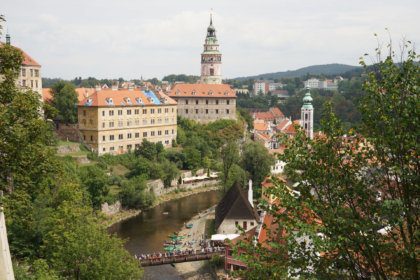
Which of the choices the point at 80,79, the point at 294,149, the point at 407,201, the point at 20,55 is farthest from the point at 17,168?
the point at 80,79

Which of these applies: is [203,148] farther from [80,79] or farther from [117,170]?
[80,79]

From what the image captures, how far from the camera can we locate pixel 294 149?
8.16 metres

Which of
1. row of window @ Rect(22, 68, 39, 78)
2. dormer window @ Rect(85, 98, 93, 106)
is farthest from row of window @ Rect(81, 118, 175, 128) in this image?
row of window @ Rect(22, 68, 39, 78)

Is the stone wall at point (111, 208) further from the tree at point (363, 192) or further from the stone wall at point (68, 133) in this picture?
the tree at point (363, 192)

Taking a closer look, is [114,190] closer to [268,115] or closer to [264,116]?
[264,116]

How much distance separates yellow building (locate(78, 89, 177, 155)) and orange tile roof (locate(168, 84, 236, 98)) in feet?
30.4

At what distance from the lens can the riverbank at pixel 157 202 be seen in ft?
116

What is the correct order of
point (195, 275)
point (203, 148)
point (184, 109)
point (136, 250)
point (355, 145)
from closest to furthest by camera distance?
point (355, 145) → point (195, 275) → point (136, 250) → point (203, 148) → point (184, 109)

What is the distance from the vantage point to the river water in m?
26.5

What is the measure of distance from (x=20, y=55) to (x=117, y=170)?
34.1 meters

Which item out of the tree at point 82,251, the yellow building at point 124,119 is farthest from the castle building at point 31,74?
the tree at point 82,251

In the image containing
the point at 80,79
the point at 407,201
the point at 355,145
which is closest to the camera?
the point at 407,201

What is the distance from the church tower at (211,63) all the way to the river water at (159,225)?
3115 centimetres

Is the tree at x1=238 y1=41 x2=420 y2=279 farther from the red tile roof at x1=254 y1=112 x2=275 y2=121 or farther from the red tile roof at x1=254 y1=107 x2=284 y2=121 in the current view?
the red tile roof at x1=254 y1=112 x2=275 y2=121
